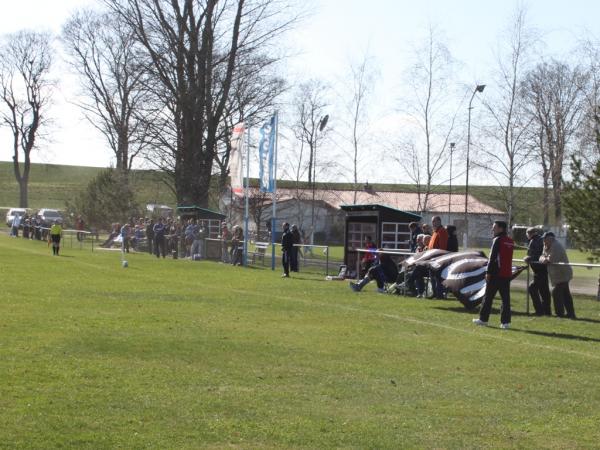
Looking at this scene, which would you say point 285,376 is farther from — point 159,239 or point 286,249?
point 159,239

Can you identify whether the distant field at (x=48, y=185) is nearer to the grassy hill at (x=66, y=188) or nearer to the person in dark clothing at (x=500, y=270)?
the grassy hill at (x=66, y=188)

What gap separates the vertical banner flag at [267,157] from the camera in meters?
34.4

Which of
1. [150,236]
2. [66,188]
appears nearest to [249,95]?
[150,236]

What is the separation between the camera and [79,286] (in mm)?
22625

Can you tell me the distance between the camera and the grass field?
25.2 ft

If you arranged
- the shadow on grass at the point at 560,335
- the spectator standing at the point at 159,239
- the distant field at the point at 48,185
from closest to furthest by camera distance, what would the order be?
1. the shadow on grass at the point at 560,335
2. the spectator standing at the point at 159,239
3. the distant field at the point at 48,185

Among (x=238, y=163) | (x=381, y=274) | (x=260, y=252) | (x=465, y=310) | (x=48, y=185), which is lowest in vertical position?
(x=465, y=310)

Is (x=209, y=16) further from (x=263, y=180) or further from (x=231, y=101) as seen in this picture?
(x=263, y=180)

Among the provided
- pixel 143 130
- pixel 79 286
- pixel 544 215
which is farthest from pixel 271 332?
pixel 544 215

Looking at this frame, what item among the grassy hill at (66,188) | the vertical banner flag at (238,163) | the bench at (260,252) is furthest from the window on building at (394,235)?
the grassy hill at (66,188)

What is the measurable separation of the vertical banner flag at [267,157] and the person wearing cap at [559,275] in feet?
54.7

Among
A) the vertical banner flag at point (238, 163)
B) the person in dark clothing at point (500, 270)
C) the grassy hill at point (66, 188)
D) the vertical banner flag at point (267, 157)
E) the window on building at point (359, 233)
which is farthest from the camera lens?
the grassy hill at point (66, 188)

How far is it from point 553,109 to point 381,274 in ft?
103

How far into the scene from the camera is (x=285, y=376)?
10.4 meters
